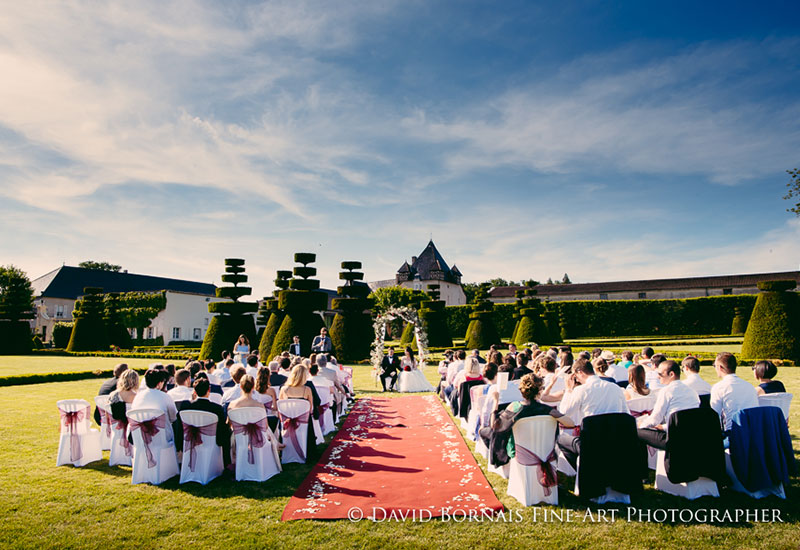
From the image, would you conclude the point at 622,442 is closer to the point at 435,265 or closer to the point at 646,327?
the point at 646,327

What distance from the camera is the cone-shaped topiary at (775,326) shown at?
19812 millimetres

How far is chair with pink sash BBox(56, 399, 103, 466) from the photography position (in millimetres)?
7605

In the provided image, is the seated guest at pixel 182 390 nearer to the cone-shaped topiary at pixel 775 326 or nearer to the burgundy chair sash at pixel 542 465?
the burgundy chair sash at pixel 542 465

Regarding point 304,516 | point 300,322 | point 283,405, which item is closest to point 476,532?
point 304,516

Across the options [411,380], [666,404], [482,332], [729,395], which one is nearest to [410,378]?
[411,380]

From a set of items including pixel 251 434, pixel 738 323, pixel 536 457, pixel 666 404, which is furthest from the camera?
pixel 738 323

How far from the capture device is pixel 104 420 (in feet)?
26.8

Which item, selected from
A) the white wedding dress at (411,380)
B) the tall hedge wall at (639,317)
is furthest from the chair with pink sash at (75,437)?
the tall hedge wall at (639,317)

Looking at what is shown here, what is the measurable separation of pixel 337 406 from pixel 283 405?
3.91 m

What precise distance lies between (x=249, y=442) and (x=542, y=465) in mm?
4114

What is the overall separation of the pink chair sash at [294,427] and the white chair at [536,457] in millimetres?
3747

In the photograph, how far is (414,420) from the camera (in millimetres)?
11312

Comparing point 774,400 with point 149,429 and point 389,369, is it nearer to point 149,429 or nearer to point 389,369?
point 149,429

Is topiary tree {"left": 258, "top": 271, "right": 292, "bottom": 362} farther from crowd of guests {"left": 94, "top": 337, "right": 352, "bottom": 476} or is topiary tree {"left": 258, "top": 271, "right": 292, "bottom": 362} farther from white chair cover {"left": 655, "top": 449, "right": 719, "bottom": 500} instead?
white chair cover {"left": 655, "top": 449, "right": 719, "bottom": 500}
